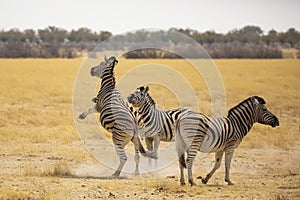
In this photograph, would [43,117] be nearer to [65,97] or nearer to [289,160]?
[65,97]

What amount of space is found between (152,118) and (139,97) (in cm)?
51

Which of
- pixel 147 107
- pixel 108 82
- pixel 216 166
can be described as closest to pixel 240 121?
pixel 216 166

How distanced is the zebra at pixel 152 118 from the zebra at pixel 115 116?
0.21m

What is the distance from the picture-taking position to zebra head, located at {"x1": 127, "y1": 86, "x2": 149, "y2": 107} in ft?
34.9

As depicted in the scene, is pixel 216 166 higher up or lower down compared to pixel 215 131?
lower down

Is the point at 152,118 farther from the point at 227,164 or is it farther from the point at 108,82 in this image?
the point at 227,164

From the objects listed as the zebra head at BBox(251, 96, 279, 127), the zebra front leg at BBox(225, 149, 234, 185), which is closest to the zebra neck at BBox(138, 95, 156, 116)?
the zebra front leg at BBox(225, 149, 234, 185)

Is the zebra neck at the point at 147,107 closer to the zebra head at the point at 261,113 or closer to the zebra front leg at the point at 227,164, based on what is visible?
the zebra front leg at the point at 227,164

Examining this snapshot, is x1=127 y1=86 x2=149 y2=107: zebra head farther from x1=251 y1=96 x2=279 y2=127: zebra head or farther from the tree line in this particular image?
the tree line

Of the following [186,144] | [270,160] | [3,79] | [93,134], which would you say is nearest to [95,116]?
[93,134]

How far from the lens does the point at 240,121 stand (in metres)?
10.8

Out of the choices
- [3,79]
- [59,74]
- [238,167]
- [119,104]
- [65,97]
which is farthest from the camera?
[59,74]

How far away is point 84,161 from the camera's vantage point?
12.4 metres

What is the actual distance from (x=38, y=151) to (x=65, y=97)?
11.6 m
